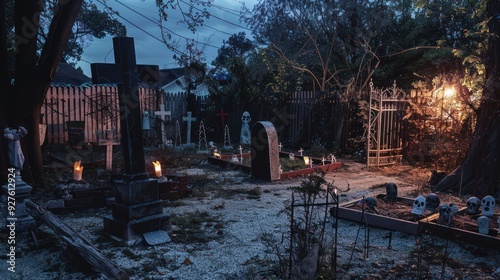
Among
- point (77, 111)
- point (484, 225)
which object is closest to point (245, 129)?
point (77, 111)

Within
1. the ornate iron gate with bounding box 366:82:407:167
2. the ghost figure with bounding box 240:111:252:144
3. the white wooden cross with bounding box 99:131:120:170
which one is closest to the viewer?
the white wooden cross with bounding box 99:131:120:170

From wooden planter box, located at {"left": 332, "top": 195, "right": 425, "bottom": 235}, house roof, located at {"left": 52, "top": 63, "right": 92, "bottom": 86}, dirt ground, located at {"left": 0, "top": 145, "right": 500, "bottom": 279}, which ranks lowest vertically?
dirt ground, located at {"left": 0, "top": 145, "right": 500, "bottom": 279}

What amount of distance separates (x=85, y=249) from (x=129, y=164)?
4.59 ft

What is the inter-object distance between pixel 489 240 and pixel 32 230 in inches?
226

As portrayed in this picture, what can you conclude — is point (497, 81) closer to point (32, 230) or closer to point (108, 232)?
point (108, 232)

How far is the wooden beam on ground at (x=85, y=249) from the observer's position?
3.55m

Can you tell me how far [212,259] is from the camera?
4.47 m

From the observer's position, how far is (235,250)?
188 inches

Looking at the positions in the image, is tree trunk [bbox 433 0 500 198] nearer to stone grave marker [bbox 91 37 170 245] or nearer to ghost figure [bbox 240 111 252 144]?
stone grave marker [bbox 91 37 170 245]

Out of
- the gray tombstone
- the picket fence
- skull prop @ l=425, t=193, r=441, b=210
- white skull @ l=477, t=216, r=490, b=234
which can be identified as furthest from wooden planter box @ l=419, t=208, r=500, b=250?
the picket fence

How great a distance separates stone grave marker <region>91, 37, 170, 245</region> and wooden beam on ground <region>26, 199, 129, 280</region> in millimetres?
705

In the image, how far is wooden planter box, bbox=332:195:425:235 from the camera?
17.8 feet

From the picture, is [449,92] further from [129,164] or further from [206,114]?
[206,114]

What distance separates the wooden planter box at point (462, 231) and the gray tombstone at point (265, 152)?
4144 mm
